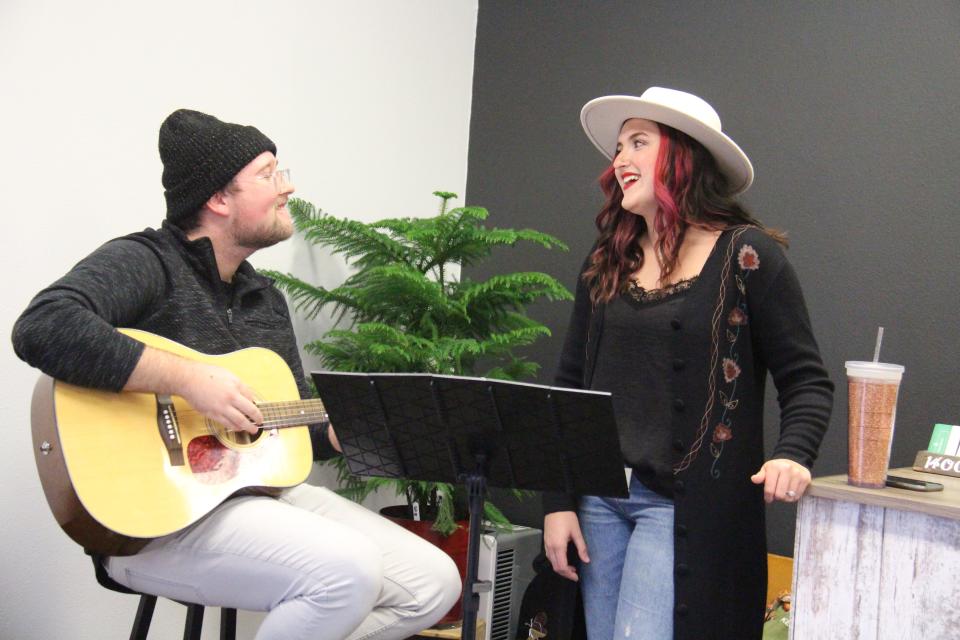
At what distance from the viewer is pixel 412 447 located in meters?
1.79

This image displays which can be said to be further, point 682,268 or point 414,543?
point 414,543

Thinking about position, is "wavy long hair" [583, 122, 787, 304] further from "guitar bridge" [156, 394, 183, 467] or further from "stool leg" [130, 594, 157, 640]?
"stool leg" [130, 594, 157, 640]

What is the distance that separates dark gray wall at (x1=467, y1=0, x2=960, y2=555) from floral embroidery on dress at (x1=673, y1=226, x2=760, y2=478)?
1.28 meters

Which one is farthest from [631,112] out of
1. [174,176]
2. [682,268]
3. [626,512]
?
[174,176]

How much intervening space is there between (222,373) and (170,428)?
6.7 inches

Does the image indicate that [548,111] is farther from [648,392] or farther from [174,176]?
[648,392]

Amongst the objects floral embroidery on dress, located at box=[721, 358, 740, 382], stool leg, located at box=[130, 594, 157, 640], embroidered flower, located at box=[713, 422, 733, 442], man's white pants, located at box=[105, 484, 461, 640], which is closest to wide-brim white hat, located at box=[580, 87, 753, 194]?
floral embroidery on dress, located at box=[721, 358, 740, 382]

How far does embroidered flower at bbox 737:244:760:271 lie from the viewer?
1907 mm

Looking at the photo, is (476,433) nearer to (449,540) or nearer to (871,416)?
(871,416)

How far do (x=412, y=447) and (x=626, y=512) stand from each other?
51cm

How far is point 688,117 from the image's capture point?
80.2 inches

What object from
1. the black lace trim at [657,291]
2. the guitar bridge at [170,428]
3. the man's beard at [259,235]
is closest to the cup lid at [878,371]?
the black lace trim at [657,291]

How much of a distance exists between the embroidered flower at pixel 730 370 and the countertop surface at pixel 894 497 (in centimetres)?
31

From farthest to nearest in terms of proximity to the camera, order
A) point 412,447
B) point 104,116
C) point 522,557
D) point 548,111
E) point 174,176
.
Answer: point 548,111
point 522,557
point 104,116
point 174,176
point 412,447
